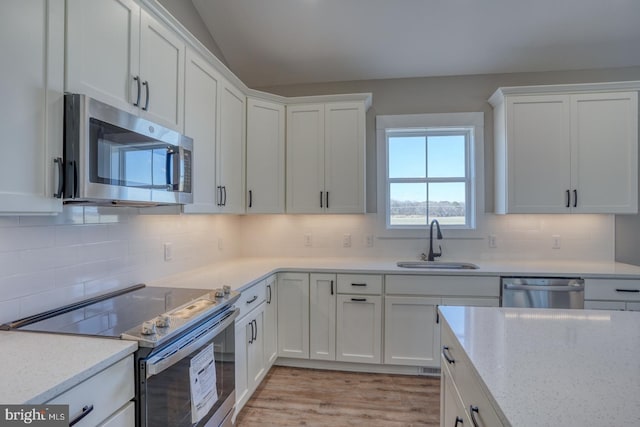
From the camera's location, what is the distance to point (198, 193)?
214 cm

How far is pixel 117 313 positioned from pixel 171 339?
0.39 m

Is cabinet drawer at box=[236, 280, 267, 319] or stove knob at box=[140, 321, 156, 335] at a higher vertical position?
stove knob at box=[140, 321, 156, 335]

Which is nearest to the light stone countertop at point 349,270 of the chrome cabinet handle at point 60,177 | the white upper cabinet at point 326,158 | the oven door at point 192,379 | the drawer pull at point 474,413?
the oven door at point 192,379

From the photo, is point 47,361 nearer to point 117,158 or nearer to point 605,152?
point 117,158

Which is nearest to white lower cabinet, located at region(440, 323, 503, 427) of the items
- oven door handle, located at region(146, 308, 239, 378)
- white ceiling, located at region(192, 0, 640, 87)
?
oven door handle, located at region(146, 308, 239, 378)

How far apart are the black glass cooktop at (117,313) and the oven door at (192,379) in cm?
20

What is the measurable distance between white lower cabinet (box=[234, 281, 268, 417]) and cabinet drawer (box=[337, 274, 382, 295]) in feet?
2.17

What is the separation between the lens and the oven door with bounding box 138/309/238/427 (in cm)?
117

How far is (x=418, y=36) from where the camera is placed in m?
2.83

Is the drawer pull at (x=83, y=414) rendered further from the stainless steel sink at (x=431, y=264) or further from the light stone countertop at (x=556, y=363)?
the stainless steel sink at (x=431, y=264)

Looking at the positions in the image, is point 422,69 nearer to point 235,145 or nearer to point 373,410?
point 235,145

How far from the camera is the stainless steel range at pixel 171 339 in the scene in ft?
3.87

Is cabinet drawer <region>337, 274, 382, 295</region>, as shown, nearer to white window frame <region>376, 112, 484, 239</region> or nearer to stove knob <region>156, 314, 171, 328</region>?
white window frame <region>376, 112, 484, 239</region>

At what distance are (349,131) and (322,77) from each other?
2.46 ft
